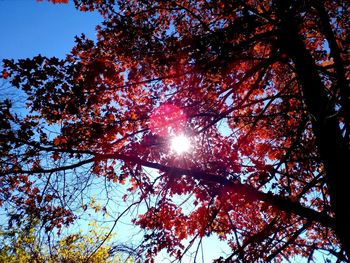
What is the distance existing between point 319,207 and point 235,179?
3885 mm

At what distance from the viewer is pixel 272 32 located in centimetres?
589

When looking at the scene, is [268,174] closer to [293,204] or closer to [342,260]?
[293,204]

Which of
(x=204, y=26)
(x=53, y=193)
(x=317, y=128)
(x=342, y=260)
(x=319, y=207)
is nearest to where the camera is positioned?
(x=342, y=260)

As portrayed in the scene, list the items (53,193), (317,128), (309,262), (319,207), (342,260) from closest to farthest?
(342,260)
(309,262)
(317,128)
(53,193)
(319,207)

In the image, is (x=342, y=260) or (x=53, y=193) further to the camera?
(x=53, y=193)

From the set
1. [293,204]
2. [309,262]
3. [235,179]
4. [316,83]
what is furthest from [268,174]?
[316,83]

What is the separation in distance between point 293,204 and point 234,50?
3619mm

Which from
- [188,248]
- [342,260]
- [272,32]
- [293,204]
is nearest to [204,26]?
[272,32]

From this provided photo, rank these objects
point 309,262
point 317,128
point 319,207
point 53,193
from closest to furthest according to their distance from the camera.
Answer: point 309,262
point 317,128
point 53,193
point 319,207

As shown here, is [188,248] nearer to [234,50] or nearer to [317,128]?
[317,128]

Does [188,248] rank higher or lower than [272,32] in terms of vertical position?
lower

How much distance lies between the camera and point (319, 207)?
293 inches

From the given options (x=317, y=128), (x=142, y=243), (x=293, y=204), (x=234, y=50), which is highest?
(x=234, y=50)

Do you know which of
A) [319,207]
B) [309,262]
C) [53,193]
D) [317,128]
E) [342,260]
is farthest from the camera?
[319,207]
